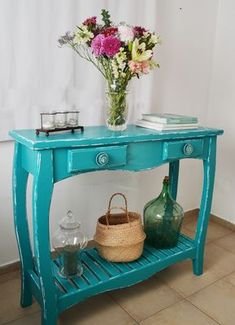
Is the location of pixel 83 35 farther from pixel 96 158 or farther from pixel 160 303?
pixel 160 303

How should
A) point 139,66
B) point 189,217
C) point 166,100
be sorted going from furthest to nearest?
point 189,217 < point 166,100 < point 139,66

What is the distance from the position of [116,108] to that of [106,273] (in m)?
0.77

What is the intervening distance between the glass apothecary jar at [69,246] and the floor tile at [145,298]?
29 centimetres

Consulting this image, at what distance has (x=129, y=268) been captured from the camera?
1541 millimetres

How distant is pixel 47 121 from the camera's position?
4.33 ft

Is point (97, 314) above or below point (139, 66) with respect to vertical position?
below

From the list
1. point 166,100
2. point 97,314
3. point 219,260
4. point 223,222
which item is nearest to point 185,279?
point 219,260

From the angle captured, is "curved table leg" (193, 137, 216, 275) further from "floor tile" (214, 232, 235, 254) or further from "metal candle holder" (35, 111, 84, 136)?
"metal candle holder" (35, 111, 84, 136)

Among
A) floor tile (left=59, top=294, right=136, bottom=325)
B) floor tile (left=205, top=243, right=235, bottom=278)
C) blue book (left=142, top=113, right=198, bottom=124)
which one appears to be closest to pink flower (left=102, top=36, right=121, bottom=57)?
blue book (left=142, top=113, right=198, bottom=124)

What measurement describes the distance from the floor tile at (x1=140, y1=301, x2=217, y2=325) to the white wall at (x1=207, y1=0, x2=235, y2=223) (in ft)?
3.46

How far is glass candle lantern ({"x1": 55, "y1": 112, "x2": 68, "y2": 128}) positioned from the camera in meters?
1.35

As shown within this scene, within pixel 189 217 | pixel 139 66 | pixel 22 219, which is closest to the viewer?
pixel 139 66

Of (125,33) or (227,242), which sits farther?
(227,242)

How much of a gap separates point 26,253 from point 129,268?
0.50 m
